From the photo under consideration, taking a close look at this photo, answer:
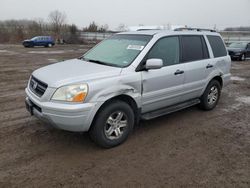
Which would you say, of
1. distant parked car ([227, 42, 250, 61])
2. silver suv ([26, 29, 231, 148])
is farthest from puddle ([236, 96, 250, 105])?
distant parked car ([227, 42, 250, 61])

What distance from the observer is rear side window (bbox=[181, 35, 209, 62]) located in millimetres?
4621

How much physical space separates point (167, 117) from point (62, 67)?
246 centimetres

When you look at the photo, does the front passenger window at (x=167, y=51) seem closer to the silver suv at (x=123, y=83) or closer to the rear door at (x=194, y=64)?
the silver suv at (x=123, y=83)

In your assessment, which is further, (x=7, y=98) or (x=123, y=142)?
(x=7, y=98)

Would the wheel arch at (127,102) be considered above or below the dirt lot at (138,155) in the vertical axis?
above

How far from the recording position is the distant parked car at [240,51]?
17444mm

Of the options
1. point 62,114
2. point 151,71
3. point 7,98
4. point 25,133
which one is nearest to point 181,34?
point 151,71

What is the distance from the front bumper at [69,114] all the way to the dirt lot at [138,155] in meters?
0.52

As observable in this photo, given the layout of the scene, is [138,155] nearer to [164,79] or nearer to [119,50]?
[164,79]

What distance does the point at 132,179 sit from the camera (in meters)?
2.96

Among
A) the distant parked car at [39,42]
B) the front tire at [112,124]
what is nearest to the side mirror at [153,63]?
the front tire at [112,124]

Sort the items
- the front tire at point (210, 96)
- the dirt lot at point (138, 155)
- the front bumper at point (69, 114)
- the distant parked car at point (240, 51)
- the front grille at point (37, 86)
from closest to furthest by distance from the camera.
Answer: the dirt lot at point (138, 155) < the front bumper at point (69, 114) < the front grille at point (37, 86) < the front tire at point (210, 96) < the distant parked car at point (240, 51)

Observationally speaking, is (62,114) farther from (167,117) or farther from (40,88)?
(167,117)

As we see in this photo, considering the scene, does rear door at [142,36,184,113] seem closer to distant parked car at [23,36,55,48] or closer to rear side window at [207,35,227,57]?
rear side window at [207,35,227,57]
